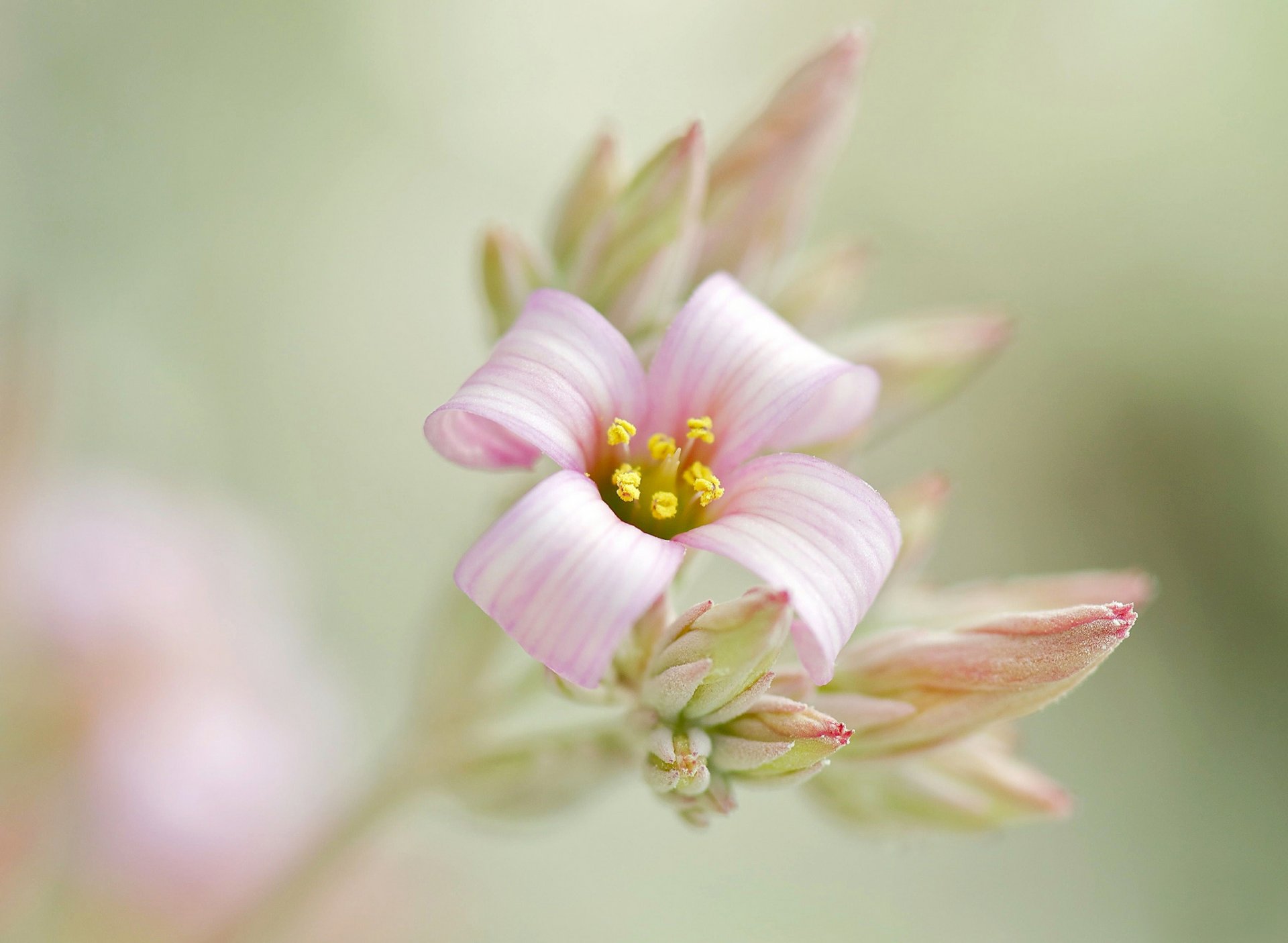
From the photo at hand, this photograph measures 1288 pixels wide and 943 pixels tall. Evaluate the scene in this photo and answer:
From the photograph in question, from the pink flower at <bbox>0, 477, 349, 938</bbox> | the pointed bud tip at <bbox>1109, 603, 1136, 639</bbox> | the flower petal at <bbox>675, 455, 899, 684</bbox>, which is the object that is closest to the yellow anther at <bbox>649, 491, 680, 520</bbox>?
the flower petal at <bbox>675, 455, 899, 684</bbox>

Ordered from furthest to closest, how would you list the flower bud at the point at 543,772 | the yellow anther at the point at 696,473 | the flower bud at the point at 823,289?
the flower bud at the point at 823,289 → the flower bud at the point at 543,772 → the yellow anther at the point at 696,473

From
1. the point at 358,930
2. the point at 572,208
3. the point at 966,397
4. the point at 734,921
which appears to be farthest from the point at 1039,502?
the point at 572,208

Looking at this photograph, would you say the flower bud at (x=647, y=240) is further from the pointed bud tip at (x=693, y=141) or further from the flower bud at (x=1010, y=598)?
the flower bud at (x=1010, y=598)

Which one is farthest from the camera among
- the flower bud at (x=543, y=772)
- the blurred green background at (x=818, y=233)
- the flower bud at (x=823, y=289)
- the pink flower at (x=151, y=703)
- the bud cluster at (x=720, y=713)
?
the blurred green background at (x=818, y=233)

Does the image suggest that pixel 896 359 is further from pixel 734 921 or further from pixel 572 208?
pixel 734 921

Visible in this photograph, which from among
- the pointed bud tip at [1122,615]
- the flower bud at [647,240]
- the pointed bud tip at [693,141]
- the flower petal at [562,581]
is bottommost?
the pointed bud tip at [1122,615]

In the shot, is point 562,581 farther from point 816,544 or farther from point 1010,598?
point 1010,598

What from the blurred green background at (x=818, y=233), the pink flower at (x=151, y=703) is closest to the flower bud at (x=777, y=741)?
the pink flower at (x=151, y=703)
